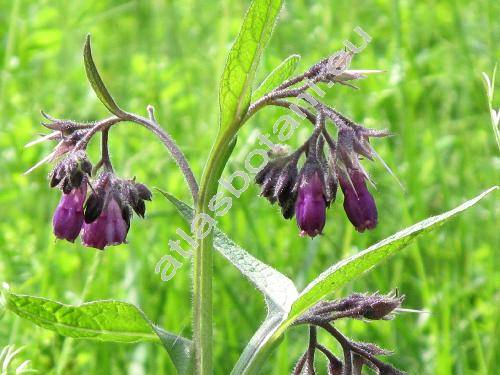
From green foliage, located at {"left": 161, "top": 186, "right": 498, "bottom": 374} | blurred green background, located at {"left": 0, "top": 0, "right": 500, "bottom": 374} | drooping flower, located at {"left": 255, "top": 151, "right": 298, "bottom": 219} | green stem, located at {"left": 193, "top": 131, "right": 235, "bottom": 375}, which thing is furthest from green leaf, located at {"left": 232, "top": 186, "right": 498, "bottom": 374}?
blurred green background, located at {"left": 0, "top": 0, "right": 500, "bottom": 374}

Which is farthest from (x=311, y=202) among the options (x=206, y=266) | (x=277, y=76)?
(x=277, y=76)

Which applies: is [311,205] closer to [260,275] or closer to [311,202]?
[311,202]

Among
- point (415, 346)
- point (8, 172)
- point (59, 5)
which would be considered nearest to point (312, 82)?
point (415, 346)

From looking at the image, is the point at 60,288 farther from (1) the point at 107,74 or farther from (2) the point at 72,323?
(1) the point at 107,74

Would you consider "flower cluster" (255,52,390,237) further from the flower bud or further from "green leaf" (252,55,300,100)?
the flower bud

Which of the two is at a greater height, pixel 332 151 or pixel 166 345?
pixel 332 151

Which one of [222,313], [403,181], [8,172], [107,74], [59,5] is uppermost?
[59,5]
